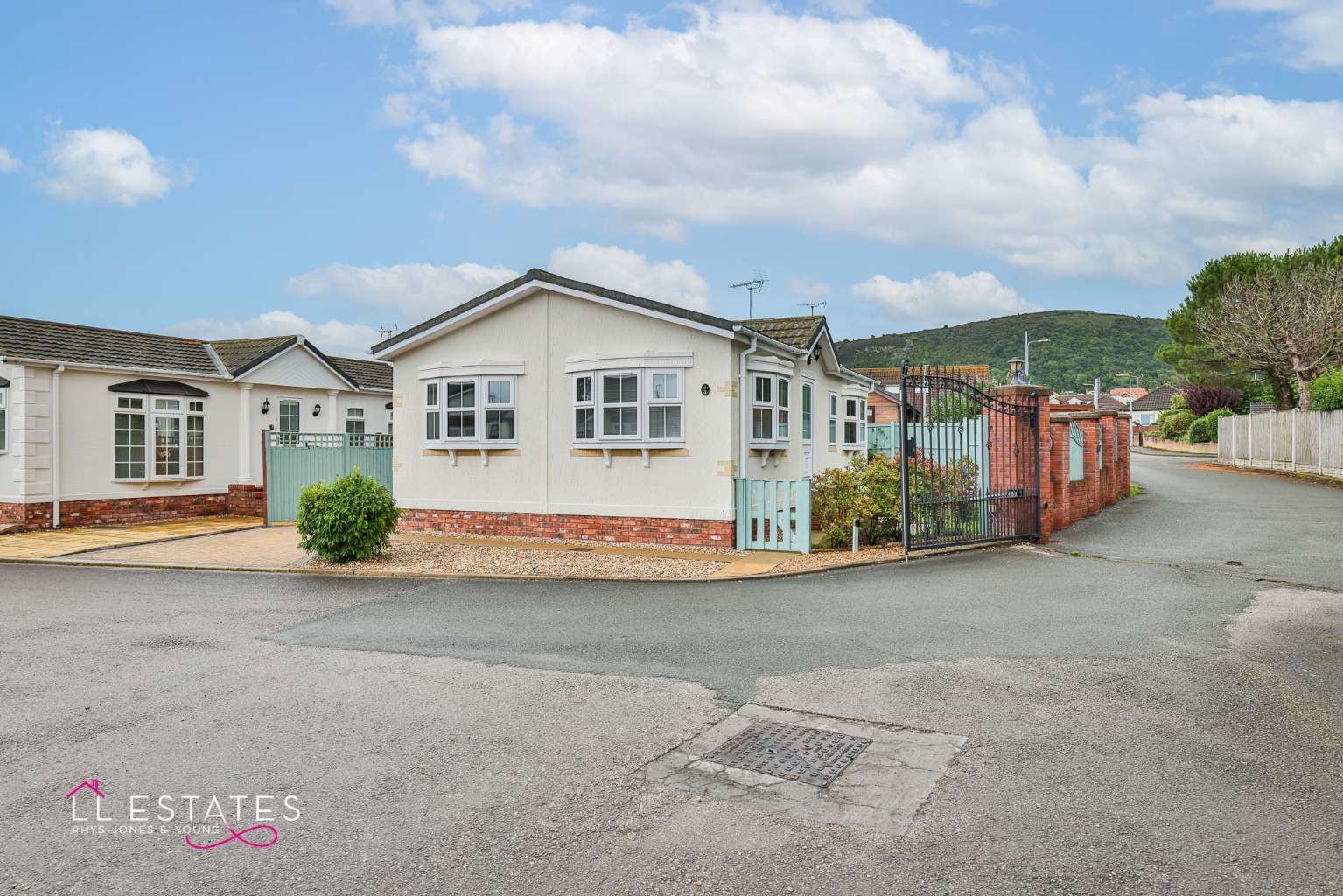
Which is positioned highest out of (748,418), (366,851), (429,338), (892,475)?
(429,338)

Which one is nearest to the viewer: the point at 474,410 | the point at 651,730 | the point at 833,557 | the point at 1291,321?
the point at 651,730

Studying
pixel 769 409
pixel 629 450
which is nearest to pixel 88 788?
pixel 629 450

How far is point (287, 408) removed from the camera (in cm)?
2270

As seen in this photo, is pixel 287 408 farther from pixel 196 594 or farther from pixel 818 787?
pixel 818 787

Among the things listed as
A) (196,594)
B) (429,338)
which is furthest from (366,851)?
(429,338)

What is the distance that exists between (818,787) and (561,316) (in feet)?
39.0

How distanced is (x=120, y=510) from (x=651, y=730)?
17897 millimetres

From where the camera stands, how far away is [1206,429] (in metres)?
46.6

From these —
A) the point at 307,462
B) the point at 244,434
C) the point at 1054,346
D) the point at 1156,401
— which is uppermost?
the point at 1054,346

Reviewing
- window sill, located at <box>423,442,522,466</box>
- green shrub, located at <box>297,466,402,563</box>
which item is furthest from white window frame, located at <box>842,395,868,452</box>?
green shrub, located at <box>297,466,402,563</box>

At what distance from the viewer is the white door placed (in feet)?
61.5

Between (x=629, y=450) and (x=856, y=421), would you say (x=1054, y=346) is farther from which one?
(x=629, y=450)

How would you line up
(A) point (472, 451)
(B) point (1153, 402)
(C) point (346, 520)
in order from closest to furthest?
(C) point (346, 520), (A) point (472, 451), (B) point (1153, 402)

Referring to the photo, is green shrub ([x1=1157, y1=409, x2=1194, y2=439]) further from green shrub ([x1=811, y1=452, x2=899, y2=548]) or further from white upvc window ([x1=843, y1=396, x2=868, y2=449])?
green shrub ([x1=811, y1=452, x2=899, y2=548])
